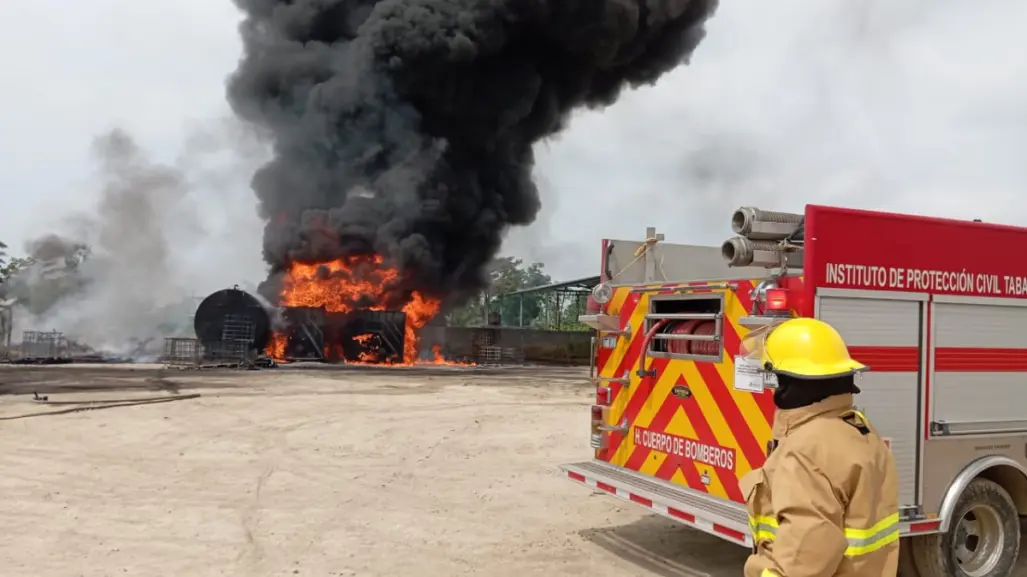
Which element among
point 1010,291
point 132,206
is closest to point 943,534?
point 1010,291

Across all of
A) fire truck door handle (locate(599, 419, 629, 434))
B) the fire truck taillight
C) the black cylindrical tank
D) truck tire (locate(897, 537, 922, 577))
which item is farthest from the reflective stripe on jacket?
the black cylindrical tank

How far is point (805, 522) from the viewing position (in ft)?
5.73

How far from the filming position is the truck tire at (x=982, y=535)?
4.39 meters

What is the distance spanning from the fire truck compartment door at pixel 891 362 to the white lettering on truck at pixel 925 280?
0.25 ft

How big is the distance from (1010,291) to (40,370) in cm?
2139

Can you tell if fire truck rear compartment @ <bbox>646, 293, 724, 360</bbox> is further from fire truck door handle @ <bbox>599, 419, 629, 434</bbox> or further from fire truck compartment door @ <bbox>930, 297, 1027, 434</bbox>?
fire truck compartment door @ <bbox>930, 297, 1027, 434</bbox>

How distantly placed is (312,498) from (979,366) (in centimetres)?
502

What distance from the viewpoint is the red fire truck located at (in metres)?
4.07

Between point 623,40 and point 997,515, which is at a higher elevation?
point 623,40

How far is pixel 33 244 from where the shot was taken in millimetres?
38719

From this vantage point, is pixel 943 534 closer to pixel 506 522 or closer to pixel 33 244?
pixel 506 522

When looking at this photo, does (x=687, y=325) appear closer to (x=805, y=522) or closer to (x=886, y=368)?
(x=886, y=368)

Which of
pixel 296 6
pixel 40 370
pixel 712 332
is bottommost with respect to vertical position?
pixel 40 370

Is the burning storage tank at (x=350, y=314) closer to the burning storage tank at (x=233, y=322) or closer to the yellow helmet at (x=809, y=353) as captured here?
the burning storage tank at (x=233, y=322)
